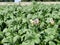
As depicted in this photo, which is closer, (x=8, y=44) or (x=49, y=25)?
(x=8, y=44)

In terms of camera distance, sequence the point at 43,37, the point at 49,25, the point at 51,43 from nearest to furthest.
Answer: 1. the point at 51,43
2. the point at 43,37
3. the point at 49,25

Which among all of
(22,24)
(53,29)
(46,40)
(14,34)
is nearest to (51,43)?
(46,40)

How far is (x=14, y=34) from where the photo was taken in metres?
2.03

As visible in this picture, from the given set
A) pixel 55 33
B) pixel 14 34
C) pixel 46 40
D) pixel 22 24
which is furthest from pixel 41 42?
pixel 22 24

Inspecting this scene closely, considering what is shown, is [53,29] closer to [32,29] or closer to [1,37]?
[32,29]

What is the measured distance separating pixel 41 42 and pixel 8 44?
10.5 inches

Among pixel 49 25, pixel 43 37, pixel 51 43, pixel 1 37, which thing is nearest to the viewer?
pixel 51 43

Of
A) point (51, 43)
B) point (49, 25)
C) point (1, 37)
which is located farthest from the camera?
point (49, 25)

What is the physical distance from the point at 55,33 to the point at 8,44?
1.33 ft

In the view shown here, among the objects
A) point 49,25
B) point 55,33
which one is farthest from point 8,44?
point 49,25

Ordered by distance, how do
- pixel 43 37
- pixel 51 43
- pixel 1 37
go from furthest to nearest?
1. pixel 1 37
2. pixel 43 37
3. pixel 51 43

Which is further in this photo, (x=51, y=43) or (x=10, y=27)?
(x=10, y=27)

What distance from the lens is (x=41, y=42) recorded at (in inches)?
72.5

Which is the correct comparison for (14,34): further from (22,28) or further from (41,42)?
(41,42)
